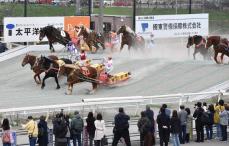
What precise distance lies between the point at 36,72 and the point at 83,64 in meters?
2.35

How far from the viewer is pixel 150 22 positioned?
42.9 metres

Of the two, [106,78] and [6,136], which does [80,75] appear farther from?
[6,136]

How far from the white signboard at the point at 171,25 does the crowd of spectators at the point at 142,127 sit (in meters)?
21.6

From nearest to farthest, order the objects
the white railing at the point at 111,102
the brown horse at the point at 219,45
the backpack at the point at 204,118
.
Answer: the backpack at the point at 204,118 < the white railing at the point at 111,102 < the brown horse at the point at 219,45

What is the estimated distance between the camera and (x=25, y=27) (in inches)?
1556

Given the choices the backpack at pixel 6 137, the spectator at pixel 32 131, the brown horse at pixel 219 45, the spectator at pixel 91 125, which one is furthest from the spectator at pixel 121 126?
the brown horse at pixel 219 45

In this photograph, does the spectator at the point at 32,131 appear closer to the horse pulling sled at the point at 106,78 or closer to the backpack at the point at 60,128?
the backpack at the point at 60,128

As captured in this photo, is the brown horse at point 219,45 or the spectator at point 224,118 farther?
the brown horse at point 219,45

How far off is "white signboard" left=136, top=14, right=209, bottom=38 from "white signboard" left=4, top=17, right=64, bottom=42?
5032mm

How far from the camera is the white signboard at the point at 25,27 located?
38844 millimetres

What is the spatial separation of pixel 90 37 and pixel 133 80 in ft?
22.2

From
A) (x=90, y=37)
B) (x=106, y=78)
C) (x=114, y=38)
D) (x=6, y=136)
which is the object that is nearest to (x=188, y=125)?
(x=6, y=136)

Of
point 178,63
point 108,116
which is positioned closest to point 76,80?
point 108,116

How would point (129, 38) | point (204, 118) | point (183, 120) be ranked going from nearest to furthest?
point (183, 120)
point (204, 118)
point (129, 38)
